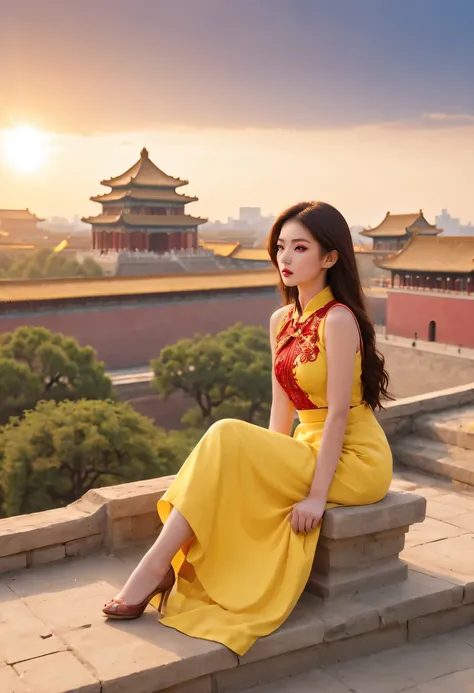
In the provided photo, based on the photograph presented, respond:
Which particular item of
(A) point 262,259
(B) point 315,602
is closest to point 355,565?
(B) point 315,602

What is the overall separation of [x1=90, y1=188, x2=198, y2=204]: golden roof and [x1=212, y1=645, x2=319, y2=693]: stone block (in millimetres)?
28360

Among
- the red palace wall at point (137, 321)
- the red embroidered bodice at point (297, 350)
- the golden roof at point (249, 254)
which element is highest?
the golden roof at point (249, 254)

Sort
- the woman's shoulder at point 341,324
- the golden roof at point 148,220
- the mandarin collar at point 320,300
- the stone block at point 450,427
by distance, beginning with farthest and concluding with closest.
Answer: the golden roof at point 148,220 < the stone block at point 450,427 < the mandarin collar at point 320,300 < the woman's shoulder at point 341,324

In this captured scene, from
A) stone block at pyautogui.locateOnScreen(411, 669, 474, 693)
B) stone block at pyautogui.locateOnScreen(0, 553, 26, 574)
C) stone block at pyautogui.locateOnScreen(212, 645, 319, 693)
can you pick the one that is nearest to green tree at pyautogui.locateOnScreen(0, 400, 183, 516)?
stone block at pyautogui.locateOnScreen(0, 553, 26, 574)

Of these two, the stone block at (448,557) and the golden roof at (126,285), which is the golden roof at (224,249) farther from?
the stone block at (448,557)

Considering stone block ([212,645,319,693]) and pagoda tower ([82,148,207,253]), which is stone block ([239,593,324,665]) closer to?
stone block ([212,645,319,693])

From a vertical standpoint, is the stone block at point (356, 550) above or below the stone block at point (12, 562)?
above

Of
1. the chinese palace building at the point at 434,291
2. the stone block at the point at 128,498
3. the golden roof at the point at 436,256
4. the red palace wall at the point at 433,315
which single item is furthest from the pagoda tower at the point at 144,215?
the stone block at the point at 128,498

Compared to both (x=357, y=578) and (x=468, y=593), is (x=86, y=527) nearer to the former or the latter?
(x=357, y=578)

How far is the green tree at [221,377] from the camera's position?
14.9 meters

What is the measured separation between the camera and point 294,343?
269cm

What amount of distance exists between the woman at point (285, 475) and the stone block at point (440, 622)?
46 cm

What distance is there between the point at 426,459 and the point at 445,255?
59.9 feet

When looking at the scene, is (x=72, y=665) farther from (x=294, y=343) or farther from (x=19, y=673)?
(x=294, y=343)
